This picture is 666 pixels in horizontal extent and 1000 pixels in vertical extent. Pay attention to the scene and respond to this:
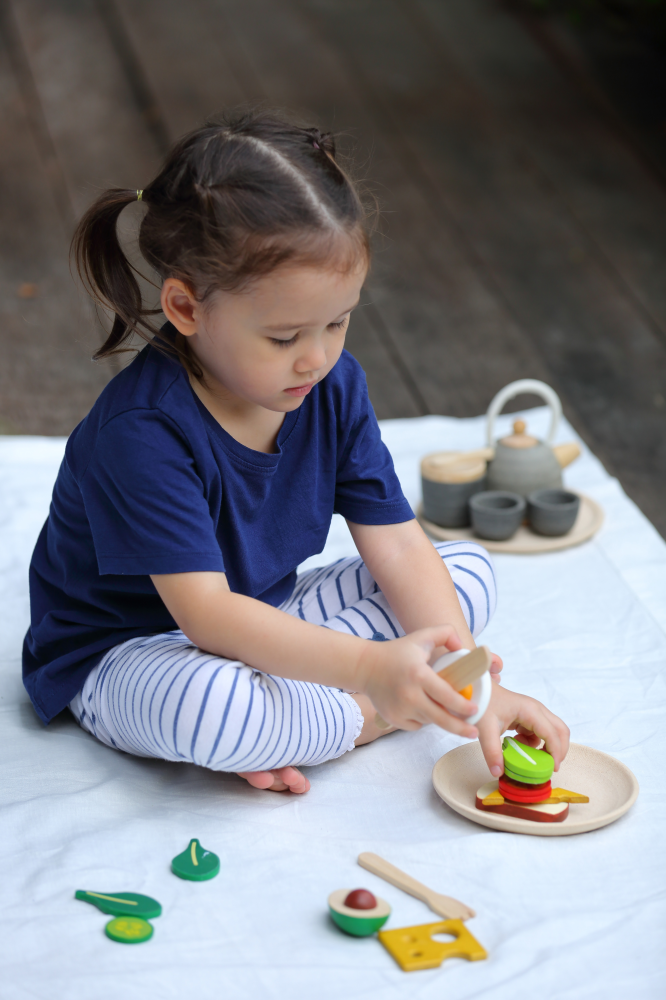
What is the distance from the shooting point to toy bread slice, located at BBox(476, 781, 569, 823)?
2.47 feet

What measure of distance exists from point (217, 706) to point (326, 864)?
0.47 ft

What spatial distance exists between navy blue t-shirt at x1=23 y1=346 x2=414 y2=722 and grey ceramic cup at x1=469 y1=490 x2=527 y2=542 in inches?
13.3

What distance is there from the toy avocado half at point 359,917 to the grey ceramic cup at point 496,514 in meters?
0.66

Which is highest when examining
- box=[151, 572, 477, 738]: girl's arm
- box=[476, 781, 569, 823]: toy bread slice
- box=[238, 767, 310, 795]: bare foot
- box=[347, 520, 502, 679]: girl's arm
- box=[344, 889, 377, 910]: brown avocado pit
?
box=[151, 572, 477, 738]: girl's arm

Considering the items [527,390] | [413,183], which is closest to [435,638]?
[527,390]

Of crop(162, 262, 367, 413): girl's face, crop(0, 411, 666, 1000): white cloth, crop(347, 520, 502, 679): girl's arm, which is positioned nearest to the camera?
crop(0, 411, 666, 1000): white cloth

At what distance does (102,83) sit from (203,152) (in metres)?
1.98

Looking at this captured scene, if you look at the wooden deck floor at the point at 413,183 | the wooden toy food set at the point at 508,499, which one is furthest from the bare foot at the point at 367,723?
the wooden deck floor at the point at 413,183

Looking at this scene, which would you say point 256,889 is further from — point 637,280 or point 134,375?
point 637,280

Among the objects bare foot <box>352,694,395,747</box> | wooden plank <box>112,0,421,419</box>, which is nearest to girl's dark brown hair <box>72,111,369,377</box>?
bare foot <box>352,694,395,747</box>

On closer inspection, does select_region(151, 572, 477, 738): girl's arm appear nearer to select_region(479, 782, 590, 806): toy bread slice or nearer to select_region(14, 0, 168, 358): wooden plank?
select_region(479, 782, 590, 806): toy bread slice

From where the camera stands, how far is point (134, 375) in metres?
0.81

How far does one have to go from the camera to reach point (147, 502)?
A: 30.0 inches

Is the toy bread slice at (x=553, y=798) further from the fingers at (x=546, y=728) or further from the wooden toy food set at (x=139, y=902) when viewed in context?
the wooden toy food set at (x=139, y=902)
